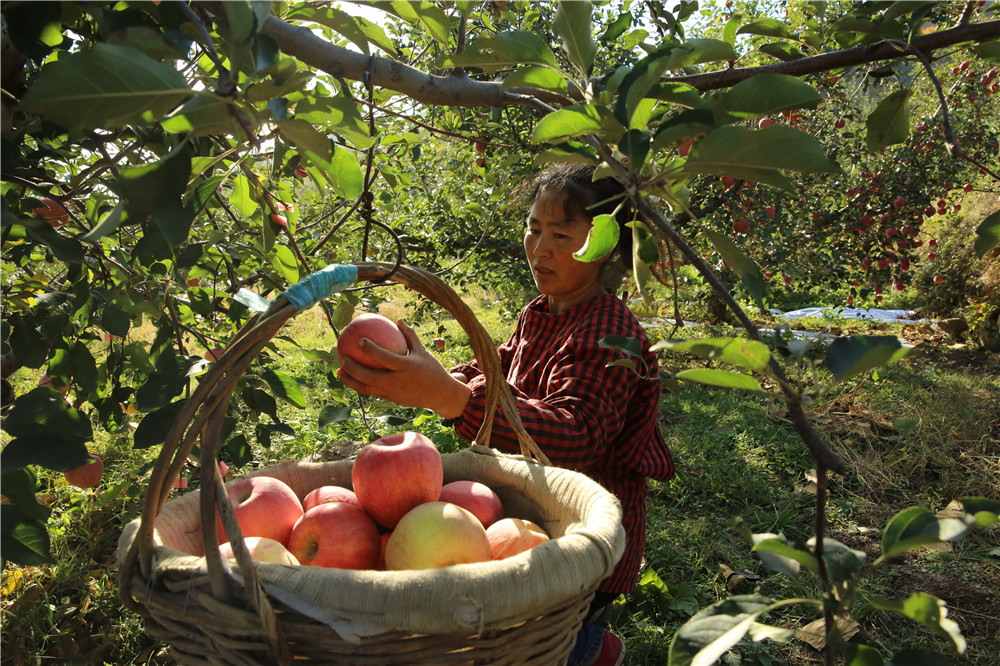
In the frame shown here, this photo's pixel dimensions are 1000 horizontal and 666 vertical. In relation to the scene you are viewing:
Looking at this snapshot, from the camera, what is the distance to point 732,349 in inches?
16.2

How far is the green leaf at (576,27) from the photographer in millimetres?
615

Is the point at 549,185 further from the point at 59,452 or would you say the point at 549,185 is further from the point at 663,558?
the point at 663,558

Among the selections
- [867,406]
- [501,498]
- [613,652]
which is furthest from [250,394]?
[867,406]

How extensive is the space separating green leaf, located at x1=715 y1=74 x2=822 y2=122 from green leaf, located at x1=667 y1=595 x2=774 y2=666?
0.37 m

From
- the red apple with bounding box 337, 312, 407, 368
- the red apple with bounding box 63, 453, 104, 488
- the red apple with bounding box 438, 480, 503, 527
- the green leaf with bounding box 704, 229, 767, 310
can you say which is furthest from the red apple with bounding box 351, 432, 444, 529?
the red apple with bounding box 63, 453, 104, 488

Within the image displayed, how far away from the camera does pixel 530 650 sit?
0.64 metres

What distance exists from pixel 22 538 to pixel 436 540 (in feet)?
1.38

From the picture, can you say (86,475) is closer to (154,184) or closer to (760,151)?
(154,184)

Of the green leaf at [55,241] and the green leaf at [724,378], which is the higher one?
the green leaf at [55,241]

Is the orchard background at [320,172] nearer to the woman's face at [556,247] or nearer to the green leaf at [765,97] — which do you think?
the green leaf at [765,97]

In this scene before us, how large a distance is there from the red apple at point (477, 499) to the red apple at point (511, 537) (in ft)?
0.19

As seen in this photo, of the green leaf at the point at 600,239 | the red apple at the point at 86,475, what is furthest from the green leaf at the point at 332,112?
the red apple at the point at 86,475

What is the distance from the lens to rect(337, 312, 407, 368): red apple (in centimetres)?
101

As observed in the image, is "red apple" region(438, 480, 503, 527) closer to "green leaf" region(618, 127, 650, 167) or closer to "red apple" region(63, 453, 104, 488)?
"green leaf" region(618, 127, 650, 167)
